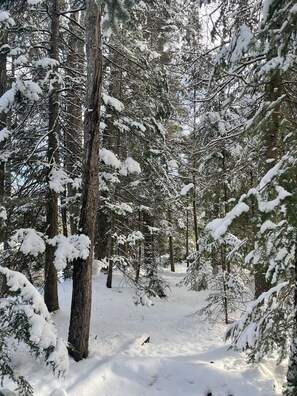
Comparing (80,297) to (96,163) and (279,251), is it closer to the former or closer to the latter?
(96,163)

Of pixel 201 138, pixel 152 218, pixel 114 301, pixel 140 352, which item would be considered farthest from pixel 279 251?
pixel 152 218

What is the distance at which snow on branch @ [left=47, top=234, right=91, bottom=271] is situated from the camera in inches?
241

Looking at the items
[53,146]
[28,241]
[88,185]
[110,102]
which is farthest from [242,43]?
[28,241]

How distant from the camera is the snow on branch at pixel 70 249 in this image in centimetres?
612

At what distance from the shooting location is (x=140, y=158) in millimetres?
9469

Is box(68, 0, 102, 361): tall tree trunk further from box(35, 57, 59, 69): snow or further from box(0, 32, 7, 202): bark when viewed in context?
box(0, 32, 7, 202): bark

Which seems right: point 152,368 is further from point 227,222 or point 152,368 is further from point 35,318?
point 227,222

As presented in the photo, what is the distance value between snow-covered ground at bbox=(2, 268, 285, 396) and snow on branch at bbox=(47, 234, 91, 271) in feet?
5.50

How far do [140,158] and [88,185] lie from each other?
2.95 meters

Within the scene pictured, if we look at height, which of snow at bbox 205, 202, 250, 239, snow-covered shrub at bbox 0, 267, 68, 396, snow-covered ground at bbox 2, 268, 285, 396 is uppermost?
snow at bbox 205, 202, 250, 239

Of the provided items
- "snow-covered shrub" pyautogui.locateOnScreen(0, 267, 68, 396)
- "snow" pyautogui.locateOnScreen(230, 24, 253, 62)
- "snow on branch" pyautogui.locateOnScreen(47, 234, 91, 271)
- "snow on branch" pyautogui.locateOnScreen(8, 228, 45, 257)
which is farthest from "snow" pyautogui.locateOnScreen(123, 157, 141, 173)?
"snow-covered shrub" pyautogui.locateOnScreen(0, 267, 68, 396)

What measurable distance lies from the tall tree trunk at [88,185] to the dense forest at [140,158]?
0.02 m

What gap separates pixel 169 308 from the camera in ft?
37.2

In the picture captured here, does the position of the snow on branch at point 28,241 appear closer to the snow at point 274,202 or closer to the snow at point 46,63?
the snow at point 46,63
